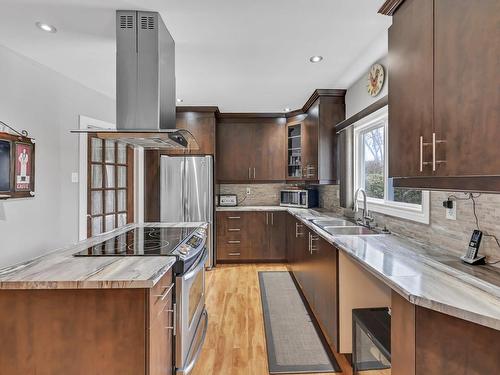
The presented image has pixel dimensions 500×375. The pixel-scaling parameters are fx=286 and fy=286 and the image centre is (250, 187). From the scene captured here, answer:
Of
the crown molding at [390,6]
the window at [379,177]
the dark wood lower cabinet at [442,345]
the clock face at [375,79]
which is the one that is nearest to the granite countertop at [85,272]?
the dark wood lower cabinet at [442,345]

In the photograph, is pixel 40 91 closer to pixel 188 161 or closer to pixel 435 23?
pixel 188 161

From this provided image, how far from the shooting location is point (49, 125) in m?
2.82

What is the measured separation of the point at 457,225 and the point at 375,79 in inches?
61.5

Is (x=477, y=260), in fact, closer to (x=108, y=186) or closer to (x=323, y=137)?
(x=323, y=137)

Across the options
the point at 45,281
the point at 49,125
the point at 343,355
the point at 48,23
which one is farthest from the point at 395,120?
the point at 49,125

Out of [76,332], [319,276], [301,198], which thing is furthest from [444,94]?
[301,198]

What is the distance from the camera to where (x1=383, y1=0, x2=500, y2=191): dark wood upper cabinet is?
3.47 feet

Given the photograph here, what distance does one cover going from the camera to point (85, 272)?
1.36 metres

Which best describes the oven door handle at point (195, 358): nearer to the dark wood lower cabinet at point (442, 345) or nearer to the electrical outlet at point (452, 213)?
the dark wood lower cabinet at point (442, 345)

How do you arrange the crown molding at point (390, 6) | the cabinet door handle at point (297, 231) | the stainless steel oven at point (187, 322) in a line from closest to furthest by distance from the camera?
the crown molding at point (390, 6)
the stainless steel oven at point (187, 322)
the cabinet door handle at point (297, 231)

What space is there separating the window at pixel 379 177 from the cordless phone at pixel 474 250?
1.50ft

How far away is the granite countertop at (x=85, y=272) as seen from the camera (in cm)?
125

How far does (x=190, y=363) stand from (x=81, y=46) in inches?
101

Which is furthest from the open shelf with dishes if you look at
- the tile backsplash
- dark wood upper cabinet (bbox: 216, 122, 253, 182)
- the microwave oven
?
the tile backsplash
